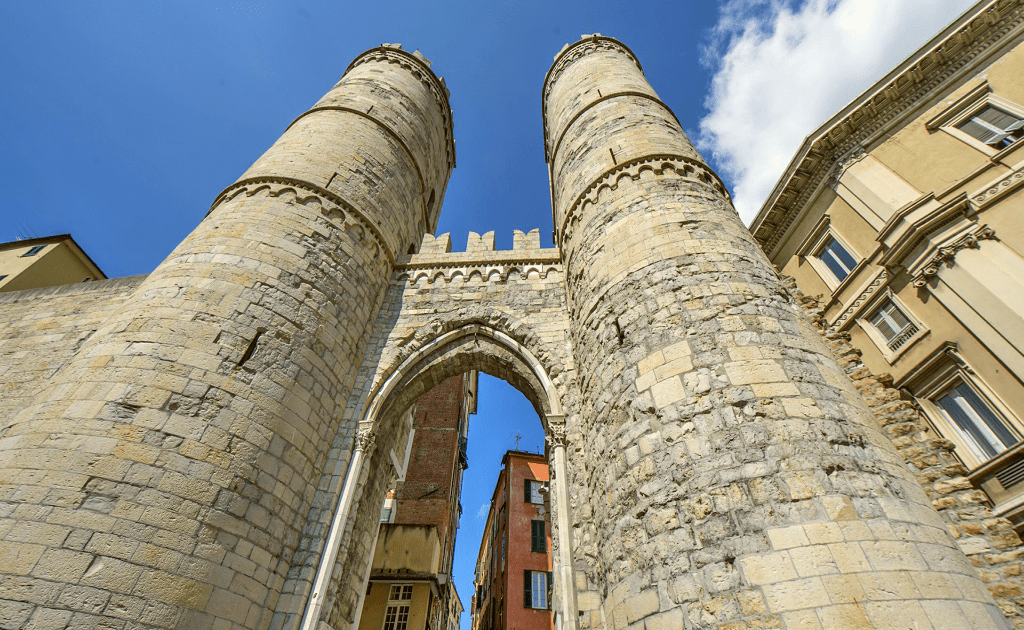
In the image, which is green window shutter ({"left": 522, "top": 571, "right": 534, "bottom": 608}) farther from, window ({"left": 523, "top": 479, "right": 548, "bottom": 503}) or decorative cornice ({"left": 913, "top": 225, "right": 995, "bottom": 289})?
decorative cornice ({"left": 913, "top": 225, "right": 995, "bottom": 289})

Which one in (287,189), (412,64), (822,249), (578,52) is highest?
(578,52)

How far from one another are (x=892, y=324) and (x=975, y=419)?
6.19 feet

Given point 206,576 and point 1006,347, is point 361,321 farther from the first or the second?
point 1006,347

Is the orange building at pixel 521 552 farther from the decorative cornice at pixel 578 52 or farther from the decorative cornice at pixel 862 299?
the decorative cornice at pixel 578 52

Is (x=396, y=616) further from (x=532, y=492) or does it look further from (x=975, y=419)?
(x=975, y=419)

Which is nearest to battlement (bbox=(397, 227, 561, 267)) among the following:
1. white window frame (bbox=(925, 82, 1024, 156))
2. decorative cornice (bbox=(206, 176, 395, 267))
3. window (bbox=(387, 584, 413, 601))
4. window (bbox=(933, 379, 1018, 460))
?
decorative cornice (bbox=(206, 176, 395, 267))

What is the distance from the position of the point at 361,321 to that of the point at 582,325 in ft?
11.4

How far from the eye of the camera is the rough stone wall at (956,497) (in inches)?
175

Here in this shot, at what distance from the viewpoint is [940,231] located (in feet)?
22.6

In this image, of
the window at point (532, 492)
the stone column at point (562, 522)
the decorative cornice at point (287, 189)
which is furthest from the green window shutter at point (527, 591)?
the decorative cornice at point (287, 189)

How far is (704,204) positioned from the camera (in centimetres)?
670

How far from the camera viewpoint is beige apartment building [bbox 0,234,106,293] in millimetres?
12409

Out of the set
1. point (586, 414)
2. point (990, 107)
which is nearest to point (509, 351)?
point (586, 414)

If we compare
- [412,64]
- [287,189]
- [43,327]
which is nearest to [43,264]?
[43,327]
